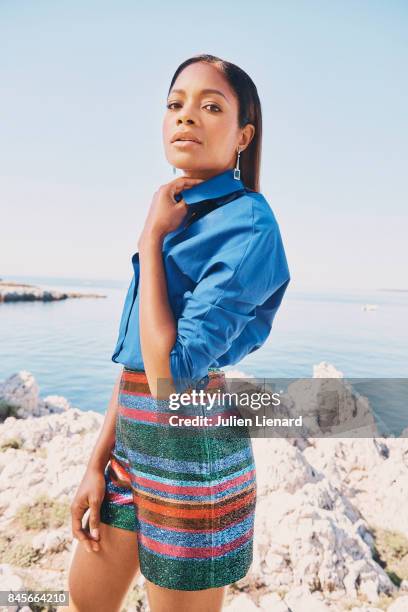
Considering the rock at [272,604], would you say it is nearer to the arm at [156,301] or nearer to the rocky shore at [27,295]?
the arm at [156,301]

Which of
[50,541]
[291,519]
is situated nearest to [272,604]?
[291,519]

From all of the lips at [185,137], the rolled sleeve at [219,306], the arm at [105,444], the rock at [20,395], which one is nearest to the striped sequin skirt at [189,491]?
the rolled sleeve at [219,306]

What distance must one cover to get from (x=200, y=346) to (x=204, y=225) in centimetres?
29

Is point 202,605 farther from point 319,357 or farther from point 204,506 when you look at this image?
point 319,357

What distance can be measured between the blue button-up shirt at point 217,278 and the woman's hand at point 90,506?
0.41 metres

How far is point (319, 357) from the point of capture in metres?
10.0

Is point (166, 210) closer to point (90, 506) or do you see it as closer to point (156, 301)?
point (156, 301)

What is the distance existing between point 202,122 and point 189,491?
0.88 m

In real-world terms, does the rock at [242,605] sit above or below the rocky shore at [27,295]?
above

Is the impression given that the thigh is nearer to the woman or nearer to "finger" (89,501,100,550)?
the woman

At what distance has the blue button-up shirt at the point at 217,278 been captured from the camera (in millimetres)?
1018

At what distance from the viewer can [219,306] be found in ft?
3.32

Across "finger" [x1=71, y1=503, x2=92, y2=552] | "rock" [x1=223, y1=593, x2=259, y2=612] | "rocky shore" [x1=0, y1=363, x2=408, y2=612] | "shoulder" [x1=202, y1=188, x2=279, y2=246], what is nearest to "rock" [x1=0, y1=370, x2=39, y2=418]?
"rocky shore" [x1=0, y1=363, x2=408, y2=612]

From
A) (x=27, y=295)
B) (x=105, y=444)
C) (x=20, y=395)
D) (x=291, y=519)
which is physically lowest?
(x=27, y=295)
